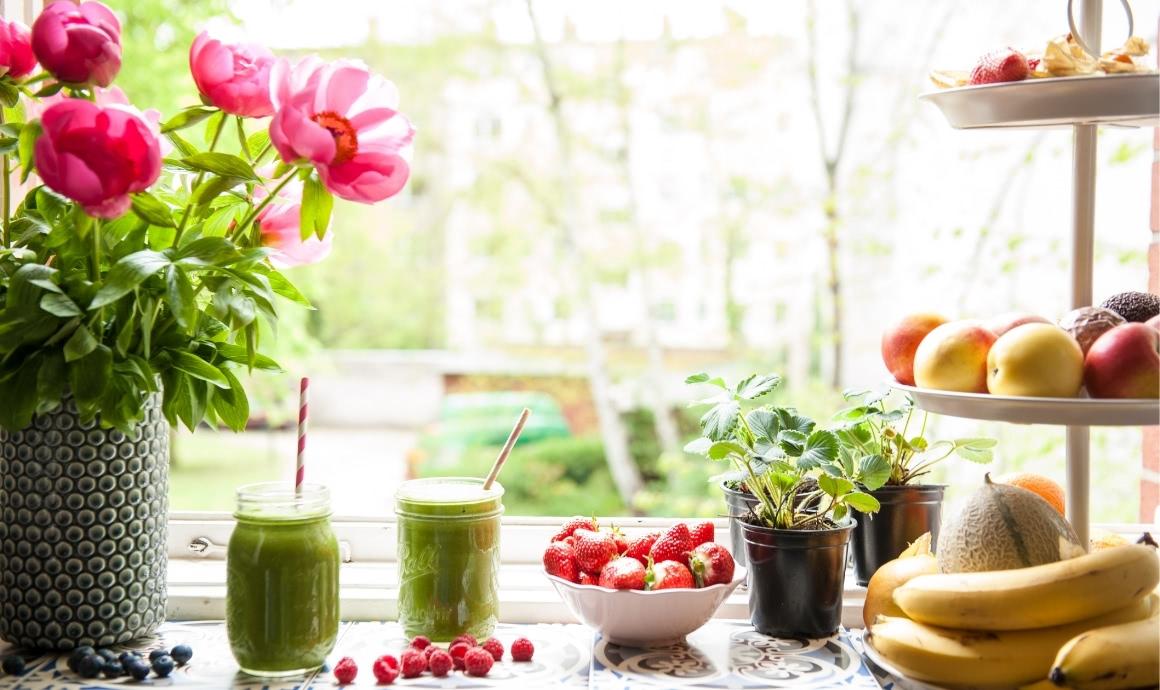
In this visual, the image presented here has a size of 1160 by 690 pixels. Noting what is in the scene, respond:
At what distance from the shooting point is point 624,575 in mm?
1047

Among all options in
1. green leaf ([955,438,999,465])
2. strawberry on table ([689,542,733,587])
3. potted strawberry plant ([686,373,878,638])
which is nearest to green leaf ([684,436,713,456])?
potted strawberry plant ([686,373,878,638])

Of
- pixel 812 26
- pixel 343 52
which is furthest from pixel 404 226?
pixel 812 26

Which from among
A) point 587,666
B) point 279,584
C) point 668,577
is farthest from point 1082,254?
point 279,584

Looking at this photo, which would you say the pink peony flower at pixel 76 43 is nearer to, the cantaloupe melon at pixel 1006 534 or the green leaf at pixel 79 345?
the green leaf at pixel 79 345

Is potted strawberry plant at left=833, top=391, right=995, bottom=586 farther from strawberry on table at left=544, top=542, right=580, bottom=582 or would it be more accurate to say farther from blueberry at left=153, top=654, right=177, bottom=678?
blueberry at left=153, top=654, right=177, bottom=678

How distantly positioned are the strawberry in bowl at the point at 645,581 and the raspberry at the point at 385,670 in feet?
0.62

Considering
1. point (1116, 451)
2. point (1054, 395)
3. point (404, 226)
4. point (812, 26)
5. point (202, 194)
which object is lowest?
point (1116, 451)

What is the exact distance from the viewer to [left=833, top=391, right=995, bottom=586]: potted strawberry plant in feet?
3.82

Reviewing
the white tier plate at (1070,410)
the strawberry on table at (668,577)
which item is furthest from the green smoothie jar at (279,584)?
the white tier plate at (1070,410)

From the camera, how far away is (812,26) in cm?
416

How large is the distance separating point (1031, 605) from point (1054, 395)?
0.19 m

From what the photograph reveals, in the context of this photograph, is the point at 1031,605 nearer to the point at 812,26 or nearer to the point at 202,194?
the point at 202,194

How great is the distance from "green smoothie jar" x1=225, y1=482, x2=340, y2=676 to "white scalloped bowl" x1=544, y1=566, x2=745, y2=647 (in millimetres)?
250

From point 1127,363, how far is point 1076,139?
0.90 ft
